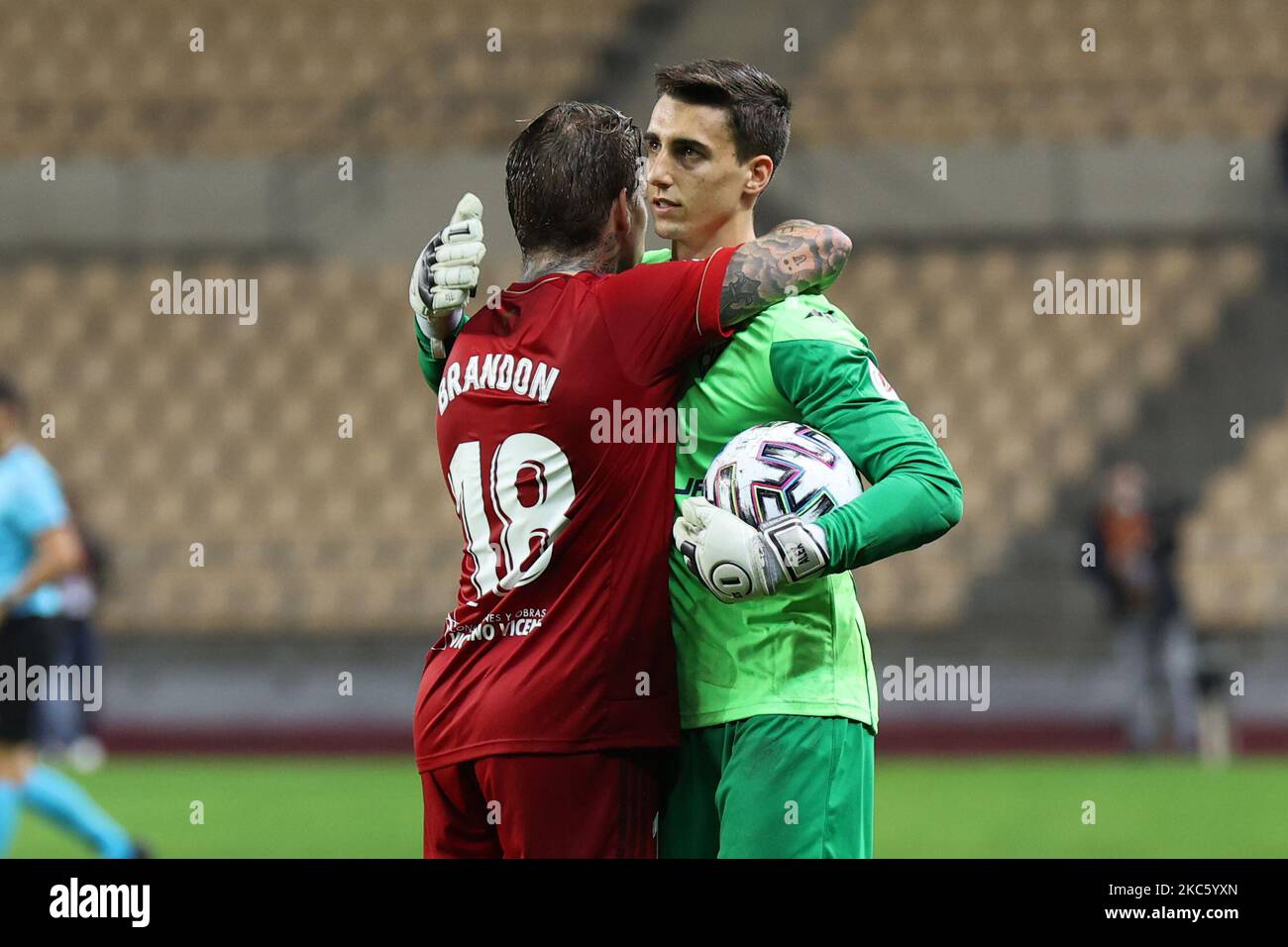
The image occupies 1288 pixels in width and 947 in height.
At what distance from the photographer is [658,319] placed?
9.99ft

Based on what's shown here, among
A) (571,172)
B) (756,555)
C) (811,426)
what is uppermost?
(571,172)

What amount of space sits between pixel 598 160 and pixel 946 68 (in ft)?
40.9

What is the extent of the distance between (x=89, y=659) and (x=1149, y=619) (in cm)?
719

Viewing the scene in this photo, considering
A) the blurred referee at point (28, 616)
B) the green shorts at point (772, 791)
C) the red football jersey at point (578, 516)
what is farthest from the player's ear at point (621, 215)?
the blurred referee at point (28, 616)

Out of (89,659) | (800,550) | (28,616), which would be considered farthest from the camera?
(89,659)

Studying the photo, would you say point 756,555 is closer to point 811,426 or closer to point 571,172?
point 811,426

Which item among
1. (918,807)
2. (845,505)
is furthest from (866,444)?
(918,807)

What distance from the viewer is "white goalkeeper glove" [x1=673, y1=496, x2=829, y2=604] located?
9.30ft

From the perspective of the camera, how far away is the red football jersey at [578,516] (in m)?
3.03

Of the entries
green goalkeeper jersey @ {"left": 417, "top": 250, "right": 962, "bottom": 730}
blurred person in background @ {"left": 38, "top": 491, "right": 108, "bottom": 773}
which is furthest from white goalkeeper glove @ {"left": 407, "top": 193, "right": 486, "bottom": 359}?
blurred person in background @ {"left": 38, "top": 491, "right": 108, "bottom": 773}

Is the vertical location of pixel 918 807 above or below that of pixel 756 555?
below

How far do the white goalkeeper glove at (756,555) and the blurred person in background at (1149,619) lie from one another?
29.4 feet
